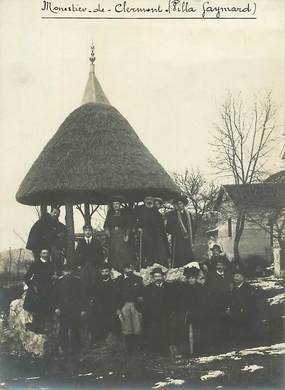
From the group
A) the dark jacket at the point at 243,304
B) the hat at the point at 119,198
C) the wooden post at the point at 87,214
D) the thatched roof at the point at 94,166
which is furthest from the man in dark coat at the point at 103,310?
the dark jacket at the point at 243,304

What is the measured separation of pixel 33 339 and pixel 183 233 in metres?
2.62

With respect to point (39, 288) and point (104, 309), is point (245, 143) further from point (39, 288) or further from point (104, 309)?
point (39, 288)

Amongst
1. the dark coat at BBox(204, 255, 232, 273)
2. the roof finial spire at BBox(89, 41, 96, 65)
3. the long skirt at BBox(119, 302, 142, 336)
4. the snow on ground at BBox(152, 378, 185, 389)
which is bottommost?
the snow on ground at BBox(152, 378, 185, 389)

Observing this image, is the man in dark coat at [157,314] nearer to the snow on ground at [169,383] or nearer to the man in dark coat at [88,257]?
the snow on ground at [169,383]

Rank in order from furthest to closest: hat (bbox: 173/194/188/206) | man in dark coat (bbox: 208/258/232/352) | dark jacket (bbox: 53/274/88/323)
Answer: hat (bbox: 173/194/188/206)
dark jacket (bbox: 53/274/88/323)
man in dark coat (bbox: 208/258/232/352)

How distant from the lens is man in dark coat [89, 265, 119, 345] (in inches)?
256

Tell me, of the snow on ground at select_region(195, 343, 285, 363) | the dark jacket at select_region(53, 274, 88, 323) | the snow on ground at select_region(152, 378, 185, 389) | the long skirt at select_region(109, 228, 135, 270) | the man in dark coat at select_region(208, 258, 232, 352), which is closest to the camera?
the snow on ground at select_region(152, 378, 185, 389)

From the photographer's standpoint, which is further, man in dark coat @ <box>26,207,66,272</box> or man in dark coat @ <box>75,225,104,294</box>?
man in dark coat @ <box>26,207,66,272</box>

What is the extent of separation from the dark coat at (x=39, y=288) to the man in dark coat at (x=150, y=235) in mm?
1380

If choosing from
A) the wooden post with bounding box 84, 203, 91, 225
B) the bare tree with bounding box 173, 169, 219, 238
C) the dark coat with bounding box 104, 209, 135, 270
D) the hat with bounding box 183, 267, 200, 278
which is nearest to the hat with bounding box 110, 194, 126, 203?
the dark coat with bounding box 104, 209, 135, 270

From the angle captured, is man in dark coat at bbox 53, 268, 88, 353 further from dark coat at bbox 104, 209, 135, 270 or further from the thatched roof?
the thatched roof

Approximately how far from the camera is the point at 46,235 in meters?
6.86

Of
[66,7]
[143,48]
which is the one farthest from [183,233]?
[66,7]

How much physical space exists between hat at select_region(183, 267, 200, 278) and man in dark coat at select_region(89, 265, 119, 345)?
102cm
